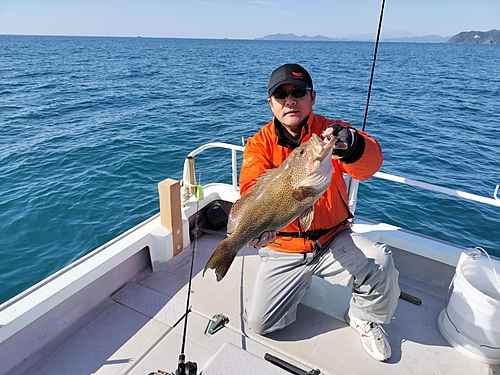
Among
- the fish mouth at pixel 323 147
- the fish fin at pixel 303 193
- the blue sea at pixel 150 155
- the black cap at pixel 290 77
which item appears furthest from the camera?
the blue sea at pixel 150 155

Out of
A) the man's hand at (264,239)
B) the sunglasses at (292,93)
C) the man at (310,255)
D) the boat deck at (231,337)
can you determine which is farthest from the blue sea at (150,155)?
the sunglasses at (292,93)

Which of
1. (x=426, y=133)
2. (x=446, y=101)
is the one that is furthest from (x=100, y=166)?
(x=446, y=101)

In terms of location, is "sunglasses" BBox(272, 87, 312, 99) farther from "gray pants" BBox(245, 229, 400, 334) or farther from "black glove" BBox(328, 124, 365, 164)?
"gray pants" BBox(245, 229, 400, 334)

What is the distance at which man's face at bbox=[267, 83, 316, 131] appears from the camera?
2.93 metres

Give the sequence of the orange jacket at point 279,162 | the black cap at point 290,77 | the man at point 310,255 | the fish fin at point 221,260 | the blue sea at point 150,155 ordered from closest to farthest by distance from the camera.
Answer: the fish fin at point 221,260, the black cap at point 290,77, the man at point 310,255, the orange jacket at point 279,162, the blue sea at point 150,155

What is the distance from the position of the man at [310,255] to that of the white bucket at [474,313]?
22.2 inches

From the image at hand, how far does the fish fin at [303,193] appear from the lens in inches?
95.3

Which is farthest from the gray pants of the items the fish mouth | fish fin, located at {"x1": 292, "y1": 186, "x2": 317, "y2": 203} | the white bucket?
Answer: the fish mouth

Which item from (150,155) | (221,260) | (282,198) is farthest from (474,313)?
(150,155)

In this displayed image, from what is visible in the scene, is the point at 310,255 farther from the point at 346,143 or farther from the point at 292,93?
the point at 292,93

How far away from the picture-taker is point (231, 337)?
3.18 meters

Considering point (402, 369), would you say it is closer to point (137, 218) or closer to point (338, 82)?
point (137, 218)

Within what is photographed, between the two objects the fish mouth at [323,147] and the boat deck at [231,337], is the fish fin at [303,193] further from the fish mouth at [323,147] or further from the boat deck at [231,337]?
the boat deck at [231,337]

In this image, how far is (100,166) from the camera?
10445 mm
